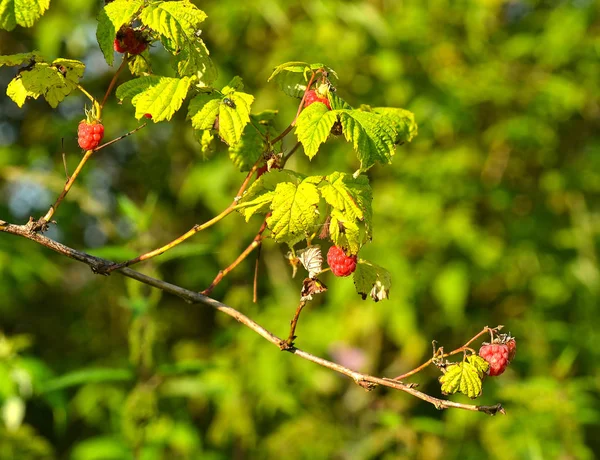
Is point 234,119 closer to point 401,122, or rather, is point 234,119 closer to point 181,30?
point 181,30

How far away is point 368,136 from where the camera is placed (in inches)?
44.4

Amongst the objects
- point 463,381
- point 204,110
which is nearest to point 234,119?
point 204,110

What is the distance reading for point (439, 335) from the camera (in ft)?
13.7

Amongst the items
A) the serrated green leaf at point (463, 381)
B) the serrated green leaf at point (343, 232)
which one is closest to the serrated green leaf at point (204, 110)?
the serrated green leaf at point (343, 232)

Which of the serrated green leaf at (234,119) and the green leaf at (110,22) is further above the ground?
the green leaf at (110,22)

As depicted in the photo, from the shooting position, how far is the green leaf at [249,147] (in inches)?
52.1

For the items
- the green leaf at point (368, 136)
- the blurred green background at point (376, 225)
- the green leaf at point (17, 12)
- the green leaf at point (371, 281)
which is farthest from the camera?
the blurred green background at point (376, 225)

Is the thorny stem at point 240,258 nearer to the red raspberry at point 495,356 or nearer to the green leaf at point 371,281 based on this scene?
the green leaf at point 371,281

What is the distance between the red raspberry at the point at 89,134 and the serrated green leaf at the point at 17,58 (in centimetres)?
12

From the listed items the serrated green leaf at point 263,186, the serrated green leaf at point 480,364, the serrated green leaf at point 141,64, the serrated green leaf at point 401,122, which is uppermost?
the serrated green leaf at point 401,122

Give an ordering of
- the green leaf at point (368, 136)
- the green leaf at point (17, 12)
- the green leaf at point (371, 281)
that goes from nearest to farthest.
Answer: the green leaf at point (17, 12)
the green leaf at point (368, 136)
the green leaf at point (371, 281)

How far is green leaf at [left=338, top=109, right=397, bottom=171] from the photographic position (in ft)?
3.65

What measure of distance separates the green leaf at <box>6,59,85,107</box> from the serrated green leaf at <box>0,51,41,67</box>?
12mm

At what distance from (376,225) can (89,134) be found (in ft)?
8.67
